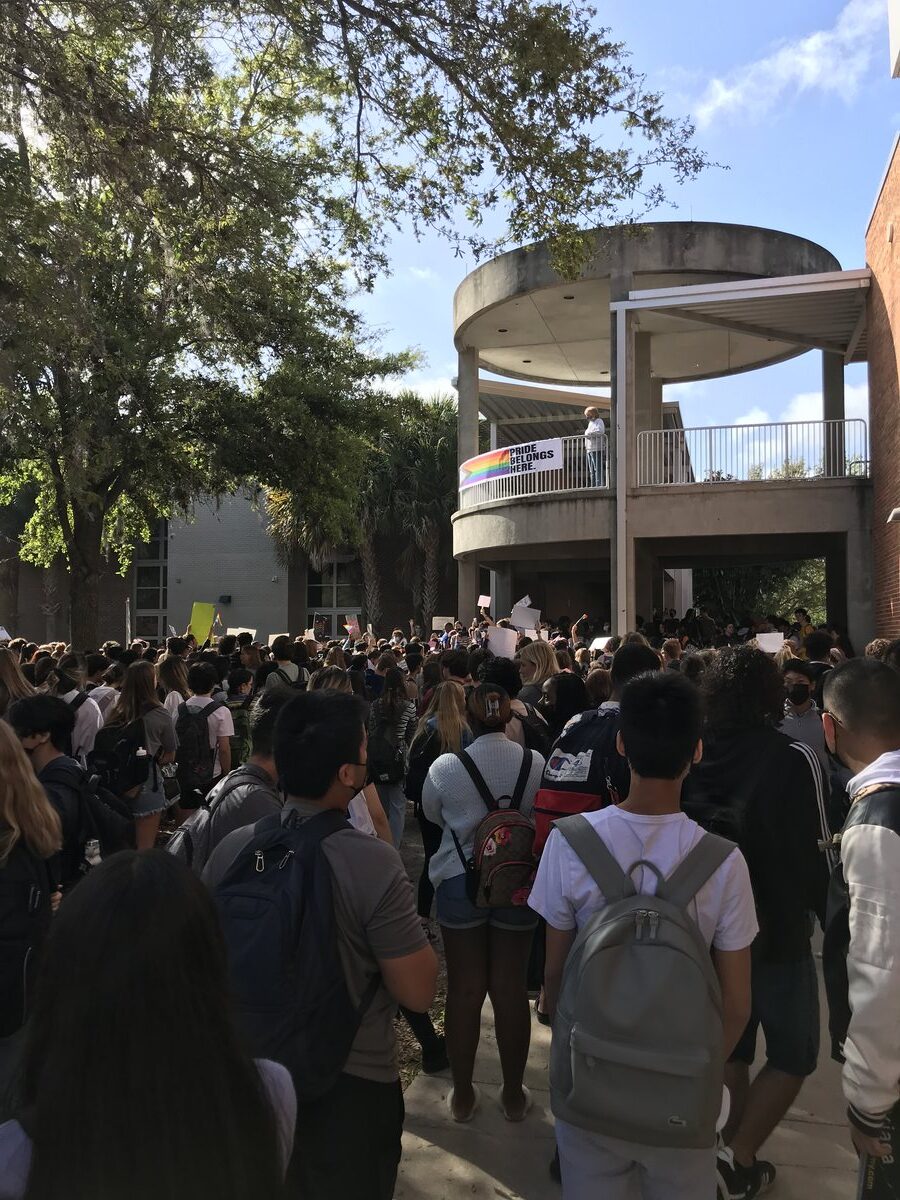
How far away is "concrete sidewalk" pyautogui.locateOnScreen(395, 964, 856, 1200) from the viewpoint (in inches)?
140

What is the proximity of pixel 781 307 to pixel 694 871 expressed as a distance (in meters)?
17.3

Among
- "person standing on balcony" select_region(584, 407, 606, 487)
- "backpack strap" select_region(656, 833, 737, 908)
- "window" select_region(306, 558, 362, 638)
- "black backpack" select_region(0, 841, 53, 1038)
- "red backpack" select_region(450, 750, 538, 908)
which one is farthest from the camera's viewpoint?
"window" select_region(306, 558, 362, 638)

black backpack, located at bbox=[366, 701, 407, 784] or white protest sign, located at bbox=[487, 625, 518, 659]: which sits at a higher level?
white protest sign, located at bbox=[487, 625, 518, 659]

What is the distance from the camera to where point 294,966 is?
227cm

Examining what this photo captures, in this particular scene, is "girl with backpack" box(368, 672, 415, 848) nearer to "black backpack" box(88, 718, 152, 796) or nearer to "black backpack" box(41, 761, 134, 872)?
"black backpack" box(88, 718, 152, 796)

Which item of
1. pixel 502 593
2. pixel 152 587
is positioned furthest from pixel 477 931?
pixel 152 587

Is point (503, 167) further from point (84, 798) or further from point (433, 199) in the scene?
point (84, 798)

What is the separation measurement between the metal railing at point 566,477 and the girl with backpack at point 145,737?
43.3 ft

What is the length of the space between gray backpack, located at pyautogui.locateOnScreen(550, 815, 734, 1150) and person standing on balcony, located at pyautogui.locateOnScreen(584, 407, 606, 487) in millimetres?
17217

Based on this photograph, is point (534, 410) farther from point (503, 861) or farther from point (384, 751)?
point (503, 861)

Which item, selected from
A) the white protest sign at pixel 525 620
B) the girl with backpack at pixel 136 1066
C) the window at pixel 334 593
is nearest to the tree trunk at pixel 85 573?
the white protest sign at pixel 525 620

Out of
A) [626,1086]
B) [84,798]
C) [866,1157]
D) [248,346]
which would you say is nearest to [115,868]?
[626,1086]

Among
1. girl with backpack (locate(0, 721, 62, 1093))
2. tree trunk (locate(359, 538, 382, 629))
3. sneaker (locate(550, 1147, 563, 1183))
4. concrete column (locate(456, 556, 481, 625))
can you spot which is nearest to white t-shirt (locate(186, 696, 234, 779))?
girl with backpack (locate(0, 721, 62, 1093))

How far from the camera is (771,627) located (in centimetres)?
1623
